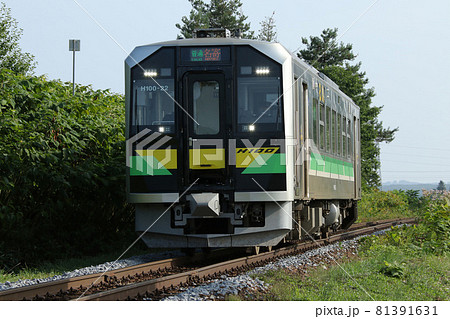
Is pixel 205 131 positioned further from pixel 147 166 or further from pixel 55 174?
pixel 55 174

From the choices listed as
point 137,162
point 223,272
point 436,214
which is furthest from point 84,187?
point 436,214

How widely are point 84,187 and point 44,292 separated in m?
6.16

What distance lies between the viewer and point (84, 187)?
13836 mm

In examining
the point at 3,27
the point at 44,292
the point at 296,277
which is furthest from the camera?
the point at 3,27

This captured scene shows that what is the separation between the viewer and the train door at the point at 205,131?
1091 centimetres

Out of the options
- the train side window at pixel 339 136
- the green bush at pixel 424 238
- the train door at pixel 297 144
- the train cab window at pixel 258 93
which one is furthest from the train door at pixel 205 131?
the train side window at pixel 339 136

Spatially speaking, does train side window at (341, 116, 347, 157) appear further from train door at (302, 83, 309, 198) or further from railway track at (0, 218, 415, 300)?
railway track at (0, 218, 415, 300)

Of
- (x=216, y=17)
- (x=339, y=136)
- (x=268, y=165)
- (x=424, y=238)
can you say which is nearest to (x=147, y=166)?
(x=268, y=165)

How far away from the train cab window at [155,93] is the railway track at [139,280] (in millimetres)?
2194

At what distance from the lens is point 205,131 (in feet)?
36.1

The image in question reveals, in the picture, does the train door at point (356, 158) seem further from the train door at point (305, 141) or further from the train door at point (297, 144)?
the train door at point (297, 144)
